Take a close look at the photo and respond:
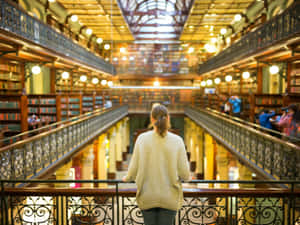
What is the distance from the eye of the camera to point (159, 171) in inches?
81.4

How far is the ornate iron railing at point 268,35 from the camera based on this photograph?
6412 millimetres

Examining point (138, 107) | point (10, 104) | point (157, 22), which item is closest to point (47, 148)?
point (10, 104)

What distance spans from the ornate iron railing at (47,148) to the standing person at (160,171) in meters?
3.21

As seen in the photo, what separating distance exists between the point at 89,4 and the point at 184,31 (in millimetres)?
7622

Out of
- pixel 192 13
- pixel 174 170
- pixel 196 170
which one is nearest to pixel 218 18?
pixel 192 13

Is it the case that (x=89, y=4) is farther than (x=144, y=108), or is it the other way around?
(x=144, y=108)

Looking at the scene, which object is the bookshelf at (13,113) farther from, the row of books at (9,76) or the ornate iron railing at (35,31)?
the row of books at (9,76)

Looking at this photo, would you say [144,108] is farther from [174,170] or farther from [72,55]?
[174,170]

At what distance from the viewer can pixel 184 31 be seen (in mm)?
19109

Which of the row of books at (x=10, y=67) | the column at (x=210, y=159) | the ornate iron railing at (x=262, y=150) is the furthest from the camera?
the column at (x=210, y=159)

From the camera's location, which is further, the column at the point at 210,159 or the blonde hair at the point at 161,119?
the column at the point at 210,159

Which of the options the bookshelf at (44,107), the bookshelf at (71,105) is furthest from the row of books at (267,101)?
the bookshelf at (44,107)

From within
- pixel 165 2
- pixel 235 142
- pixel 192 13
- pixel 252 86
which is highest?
pixel 165 2

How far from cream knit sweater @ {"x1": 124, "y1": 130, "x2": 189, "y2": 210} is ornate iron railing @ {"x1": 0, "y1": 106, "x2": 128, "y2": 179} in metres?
3.21
